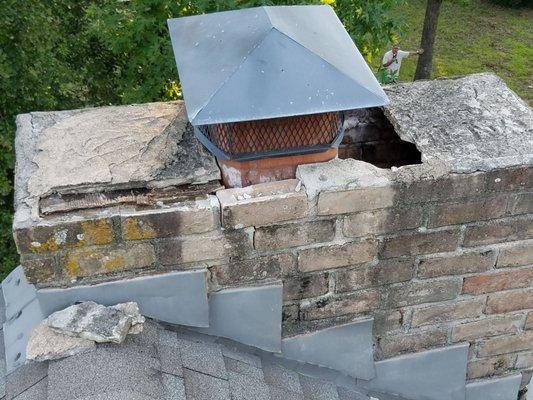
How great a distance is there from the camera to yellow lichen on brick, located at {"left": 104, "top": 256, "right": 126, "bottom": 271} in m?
1.96

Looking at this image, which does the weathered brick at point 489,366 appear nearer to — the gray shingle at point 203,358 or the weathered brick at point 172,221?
the gray shingle at point 203,358

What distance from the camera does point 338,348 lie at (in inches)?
92.7

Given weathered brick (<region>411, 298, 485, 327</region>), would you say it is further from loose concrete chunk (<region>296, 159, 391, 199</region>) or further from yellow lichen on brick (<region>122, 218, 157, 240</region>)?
yellow lichen on brick (<region>122, 218, 157, 240</region>)

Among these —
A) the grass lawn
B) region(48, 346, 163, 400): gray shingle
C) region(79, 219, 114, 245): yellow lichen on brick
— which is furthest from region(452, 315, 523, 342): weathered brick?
the grass lawn

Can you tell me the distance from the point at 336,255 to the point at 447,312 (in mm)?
622

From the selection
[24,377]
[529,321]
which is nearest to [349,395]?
[529,321]

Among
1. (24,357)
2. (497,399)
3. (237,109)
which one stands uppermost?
(237,109)

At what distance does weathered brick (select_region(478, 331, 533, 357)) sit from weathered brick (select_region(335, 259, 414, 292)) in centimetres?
60

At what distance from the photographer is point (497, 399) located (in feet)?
8.99

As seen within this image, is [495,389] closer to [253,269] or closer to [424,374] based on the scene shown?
[424,374]

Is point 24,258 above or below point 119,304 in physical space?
above

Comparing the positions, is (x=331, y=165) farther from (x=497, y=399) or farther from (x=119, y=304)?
(x=497, y=399)

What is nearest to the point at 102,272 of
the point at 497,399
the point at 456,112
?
the point at 456,112

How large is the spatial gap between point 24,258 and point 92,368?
1.36 feet
